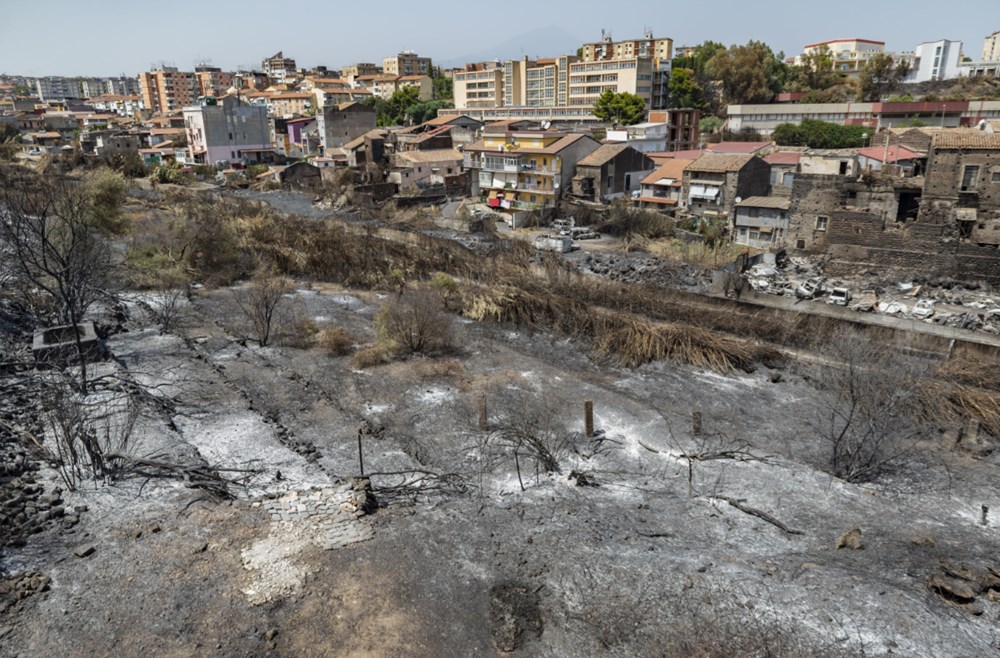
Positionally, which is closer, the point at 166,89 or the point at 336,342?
the point at 336,342

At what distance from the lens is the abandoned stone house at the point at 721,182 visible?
3478 cm

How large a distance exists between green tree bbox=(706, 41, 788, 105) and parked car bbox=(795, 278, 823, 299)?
53.1 metres

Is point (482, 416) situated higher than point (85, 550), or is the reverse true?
point (85, 550)

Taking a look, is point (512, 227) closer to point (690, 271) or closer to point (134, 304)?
point (690, 271)

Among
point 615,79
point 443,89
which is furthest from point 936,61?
point 443,89

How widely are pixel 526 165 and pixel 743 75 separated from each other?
40.8 metres

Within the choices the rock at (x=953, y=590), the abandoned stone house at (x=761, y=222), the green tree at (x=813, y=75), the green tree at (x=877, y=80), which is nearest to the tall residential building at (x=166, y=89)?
the green tree at (x=813, y=75)

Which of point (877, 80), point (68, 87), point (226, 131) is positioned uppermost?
point (68, 87)

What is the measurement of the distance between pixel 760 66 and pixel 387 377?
70.0 metres

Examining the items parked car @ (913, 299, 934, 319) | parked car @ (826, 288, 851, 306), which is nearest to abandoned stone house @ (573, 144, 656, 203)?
parked car @ (826, 288, 851, 306)

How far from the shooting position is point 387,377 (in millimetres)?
17062

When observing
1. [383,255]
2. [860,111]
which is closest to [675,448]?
[383,255]

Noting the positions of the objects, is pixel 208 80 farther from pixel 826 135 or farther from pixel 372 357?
pixel 372 357

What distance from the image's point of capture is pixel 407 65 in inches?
4865
